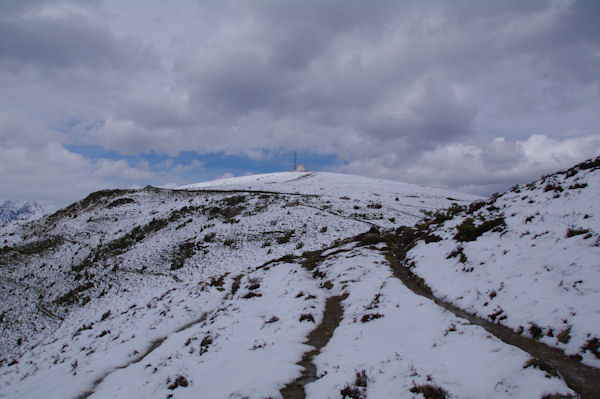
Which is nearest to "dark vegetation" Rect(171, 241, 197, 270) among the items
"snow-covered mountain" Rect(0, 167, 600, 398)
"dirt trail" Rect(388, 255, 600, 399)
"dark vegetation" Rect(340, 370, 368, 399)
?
"snow-covered mountain" Rect(0, 167, 600, 398)

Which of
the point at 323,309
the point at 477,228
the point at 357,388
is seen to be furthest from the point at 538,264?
the point at 357,388

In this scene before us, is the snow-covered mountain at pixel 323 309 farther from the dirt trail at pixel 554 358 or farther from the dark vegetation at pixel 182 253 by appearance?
the dark vegetation at pixel 182 253

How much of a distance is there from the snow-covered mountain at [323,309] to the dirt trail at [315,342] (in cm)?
6

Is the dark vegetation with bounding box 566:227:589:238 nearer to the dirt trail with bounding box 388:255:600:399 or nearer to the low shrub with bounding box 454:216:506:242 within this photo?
A: the low shrub with bounding box 454:216:506:242

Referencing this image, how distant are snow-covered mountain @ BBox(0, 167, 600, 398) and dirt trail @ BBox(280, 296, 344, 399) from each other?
6 centimetres

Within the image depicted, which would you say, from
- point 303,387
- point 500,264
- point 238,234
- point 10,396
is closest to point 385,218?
point 238,234

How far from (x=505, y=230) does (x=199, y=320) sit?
1636 cm

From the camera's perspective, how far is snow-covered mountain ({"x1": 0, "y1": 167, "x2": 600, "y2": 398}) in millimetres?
7773

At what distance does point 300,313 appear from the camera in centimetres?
1343

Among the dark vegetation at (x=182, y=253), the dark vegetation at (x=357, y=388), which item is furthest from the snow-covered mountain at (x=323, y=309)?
the dark vegetation at (x=182, y=253)

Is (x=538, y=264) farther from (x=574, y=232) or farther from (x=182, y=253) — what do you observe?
(x=182, y=253)

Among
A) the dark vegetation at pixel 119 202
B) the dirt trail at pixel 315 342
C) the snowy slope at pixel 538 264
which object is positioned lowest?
the dirt trail at pixel 315 342

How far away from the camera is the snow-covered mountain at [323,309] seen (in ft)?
25.5

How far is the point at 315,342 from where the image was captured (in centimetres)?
1095
